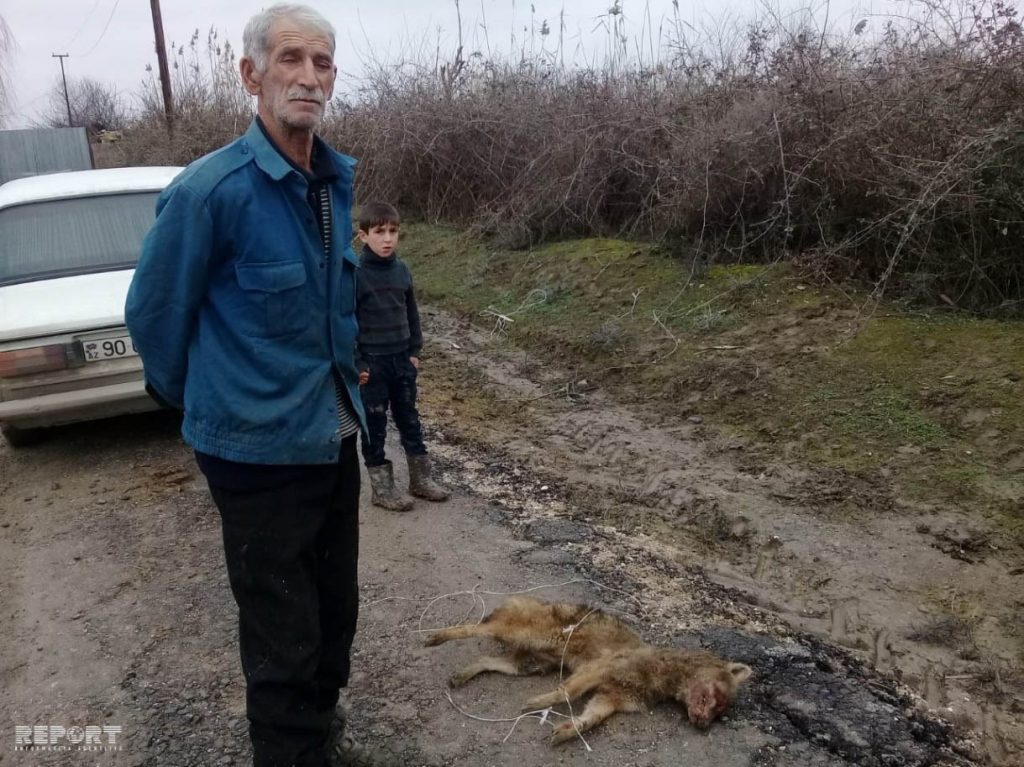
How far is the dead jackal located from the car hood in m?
3.10

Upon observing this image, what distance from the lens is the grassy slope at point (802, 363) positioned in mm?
4559

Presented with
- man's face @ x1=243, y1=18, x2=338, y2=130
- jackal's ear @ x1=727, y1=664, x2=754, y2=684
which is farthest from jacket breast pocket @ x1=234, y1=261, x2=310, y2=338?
jackal's ear @ x1=727, y1=664, x2=754, y2=684

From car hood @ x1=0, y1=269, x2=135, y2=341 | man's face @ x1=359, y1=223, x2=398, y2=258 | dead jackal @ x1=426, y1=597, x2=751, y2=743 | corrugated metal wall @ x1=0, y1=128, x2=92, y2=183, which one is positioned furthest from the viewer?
corrugated metal wall @ x1=0, y1=128, x2=92, y2=183

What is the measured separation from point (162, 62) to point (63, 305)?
19364 millimetres

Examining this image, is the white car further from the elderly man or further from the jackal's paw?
the jackal's paw

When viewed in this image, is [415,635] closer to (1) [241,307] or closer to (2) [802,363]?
(1) [241,307]

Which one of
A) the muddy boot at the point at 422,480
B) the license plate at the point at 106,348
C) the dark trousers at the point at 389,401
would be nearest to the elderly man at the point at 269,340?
the dark trousers at the point at 389,401

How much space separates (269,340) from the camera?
7.23ft

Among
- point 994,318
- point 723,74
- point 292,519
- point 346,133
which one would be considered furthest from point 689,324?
point 346,133

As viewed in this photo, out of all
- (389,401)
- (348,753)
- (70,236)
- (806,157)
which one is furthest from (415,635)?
(806,157)

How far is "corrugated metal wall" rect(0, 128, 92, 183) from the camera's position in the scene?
751 inches

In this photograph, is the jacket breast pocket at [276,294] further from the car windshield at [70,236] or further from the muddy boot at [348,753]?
the car windshield at [70,236]

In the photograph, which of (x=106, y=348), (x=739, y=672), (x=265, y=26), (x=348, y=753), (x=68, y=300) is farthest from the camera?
(x=68, y=300)

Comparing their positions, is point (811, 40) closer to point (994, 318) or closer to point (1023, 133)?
point (1023, 133)
